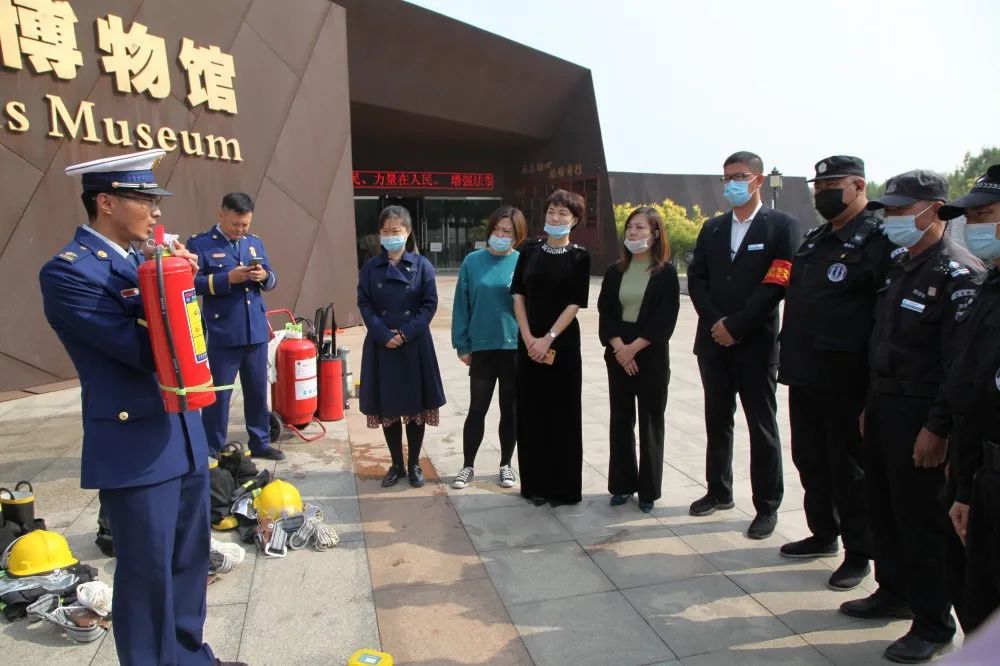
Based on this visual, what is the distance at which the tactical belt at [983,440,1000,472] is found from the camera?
2014 millimetres

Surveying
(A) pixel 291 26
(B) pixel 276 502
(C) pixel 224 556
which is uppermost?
(A) pixel 291 26

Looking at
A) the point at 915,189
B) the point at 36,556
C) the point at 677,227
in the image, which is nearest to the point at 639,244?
the point at 915,189

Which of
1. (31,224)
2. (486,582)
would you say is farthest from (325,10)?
(486,582)

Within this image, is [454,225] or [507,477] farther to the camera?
[454,225]

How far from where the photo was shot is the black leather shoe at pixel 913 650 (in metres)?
2.55

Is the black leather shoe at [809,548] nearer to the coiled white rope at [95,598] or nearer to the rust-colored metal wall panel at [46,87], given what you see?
the coiled white rope at [95,598]

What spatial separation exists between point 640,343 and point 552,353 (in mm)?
496

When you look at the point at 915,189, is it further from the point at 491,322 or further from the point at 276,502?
the point at 276,502

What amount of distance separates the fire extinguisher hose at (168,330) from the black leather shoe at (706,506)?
2.88 m

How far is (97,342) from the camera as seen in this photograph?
81.1 inches

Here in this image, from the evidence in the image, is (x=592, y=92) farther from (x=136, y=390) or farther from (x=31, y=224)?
(x=136, y=390)

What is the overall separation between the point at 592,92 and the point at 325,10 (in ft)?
34.9

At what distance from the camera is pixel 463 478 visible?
14.5ft

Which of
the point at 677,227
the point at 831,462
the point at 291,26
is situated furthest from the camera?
the point at 677,227
